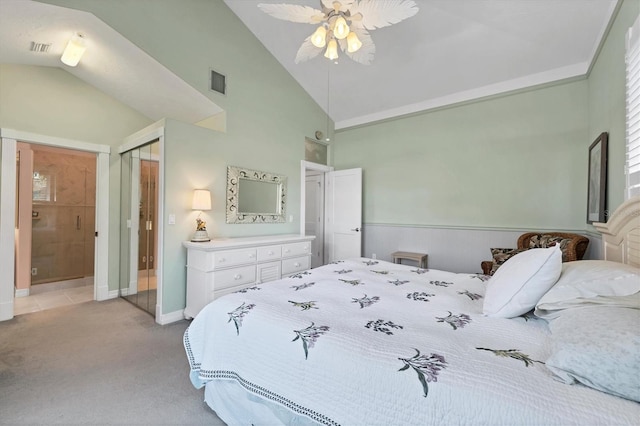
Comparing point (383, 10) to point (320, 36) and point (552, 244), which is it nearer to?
point (320, 36)

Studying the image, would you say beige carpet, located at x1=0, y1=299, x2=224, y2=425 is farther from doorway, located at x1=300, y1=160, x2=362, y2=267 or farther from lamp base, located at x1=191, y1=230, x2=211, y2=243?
doorway, located at x1=300, y1=160, x2=362, y2=267

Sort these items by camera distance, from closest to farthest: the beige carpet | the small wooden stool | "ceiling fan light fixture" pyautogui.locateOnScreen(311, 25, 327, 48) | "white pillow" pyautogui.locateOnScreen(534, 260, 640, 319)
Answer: "white pillow" pyautogui.locateOnScreen(534, 260, 640, 319) < the beige carpet < "ceiling fan light fixture" pyautogui.locateOnScreen(311, 25, 327, 48) < the small wooden stool

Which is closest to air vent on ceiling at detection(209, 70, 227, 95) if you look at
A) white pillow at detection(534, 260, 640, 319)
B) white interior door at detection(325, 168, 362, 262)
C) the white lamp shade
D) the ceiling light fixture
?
the ceiling light fixture

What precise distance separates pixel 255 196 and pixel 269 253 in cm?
94

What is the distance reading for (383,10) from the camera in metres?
2.02

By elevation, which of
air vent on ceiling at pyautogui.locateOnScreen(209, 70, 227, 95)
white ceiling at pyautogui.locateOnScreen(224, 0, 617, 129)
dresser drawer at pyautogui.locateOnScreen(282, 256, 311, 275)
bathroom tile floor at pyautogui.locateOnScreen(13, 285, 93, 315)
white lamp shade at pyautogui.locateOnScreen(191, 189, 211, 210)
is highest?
white ceiling at pyautogui.locateOnScreen(224, 0, 617, 129)

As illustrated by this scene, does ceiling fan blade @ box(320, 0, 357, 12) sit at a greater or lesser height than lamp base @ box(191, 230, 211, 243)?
greater

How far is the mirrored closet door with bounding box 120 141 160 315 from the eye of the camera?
330cm

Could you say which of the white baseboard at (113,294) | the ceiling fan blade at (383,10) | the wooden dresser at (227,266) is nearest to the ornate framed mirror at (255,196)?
the wooden dresser at (227,266)

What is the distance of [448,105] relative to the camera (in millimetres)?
4082

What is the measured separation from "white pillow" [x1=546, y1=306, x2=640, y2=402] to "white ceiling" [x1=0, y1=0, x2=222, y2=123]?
3867 mm

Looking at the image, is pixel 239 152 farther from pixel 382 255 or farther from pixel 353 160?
pixel 382 255

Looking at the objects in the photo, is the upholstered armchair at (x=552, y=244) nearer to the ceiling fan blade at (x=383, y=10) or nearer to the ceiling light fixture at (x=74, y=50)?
the ceiling fan blade at (x=383, y=10)

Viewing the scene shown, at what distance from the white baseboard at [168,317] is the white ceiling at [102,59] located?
8.37 ft
